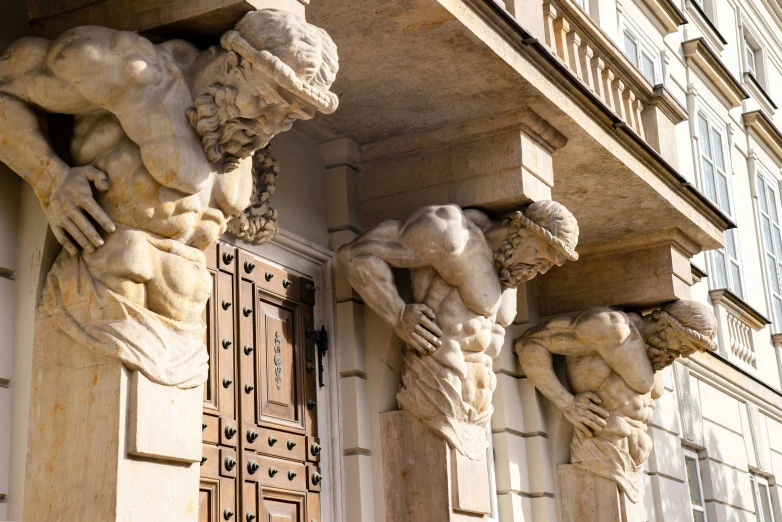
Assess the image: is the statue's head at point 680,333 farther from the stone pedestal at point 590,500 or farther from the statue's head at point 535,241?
Result: the statue's head at point 535,241

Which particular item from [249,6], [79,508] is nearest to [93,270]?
[79,508]

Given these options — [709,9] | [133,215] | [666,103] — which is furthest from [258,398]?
[709,9]

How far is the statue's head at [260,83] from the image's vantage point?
491 cm

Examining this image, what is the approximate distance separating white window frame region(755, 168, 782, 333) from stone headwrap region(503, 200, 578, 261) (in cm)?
882

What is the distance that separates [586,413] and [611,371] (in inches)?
13.9

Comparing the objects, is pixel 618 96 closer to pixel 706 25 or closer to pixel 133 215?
pixel 133 215

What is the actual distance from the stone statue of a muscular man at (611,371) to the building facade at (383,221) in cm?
20

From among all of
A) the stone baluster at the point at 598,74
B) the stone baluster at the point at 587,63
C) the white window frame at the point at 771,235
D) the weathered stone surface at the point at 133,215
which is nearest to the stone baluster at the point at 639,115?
the stone baluster at the point at 598,74

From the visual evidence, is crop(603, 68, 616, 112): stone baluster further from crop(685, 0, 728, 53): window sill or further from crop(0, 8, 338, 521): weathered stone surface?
crop(685, 0, 728, 53): window sill

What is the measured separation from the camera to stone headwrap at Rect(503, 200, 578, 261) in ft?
23.3

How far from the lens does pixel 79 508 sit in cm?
451

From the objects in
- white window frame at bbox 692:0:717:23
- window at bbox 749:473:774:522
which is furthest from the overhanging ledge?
white window frame at bbox 692:0:717:23

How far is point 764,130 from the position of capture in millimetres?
16078

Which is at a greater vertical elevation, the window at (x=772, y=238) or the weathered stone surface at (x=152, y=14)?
the window at (x=772, y=238)
